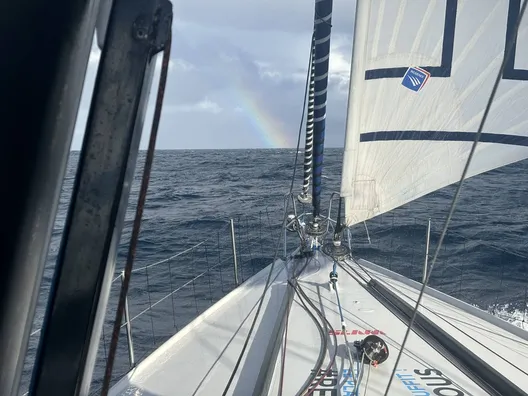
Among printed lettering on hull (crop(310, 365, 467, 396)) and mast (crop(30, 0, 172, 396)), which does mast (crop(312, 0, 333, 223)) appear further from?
mast (crop(30, 0, 172, 396))

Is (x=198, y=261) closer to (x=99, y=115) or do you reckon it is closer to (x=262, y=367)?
(x=262, y=367)

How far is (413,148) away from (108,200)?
9.96 feet

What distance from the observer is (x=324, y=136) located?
337 centimetres

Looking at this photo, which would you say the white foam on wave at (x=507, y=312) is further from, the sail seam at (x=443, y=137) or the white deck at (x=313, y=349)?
the sail seam at (x=443, y=137)

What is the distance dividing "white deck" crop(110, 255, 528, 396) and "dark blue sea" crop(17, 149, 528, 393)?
0.45 metres

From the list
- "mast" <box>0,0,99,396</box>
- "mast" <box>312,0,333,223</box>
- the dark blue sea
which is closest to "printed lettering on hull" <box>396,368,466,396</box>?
the dark blue sea

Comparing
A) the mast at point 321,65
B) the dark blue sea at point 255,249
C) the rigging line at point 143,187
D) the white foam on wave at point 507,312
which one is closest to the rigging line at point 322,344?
the dark blue sea at point 255,249

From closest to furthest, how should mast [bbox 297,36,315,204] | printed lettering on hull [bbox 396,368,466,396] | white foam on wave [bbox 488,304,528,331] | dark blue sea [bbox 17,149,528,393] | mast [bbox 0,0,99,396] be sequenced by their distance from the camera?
mast [bbox 0,0,99,396], printed lettering on hull [bbox 396,368,466,396], mast [bbox 297,36,315,204], white foam on wave [bbox 488,304,528,331], dark blue sea [bbox 17,149,528,393]

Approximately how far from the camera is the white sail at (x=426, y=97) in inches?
124

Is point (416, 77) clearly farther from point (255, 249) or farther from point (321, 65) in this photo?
point (255, 249)

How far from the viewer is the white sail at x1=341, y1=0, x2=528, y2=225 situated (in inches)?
124

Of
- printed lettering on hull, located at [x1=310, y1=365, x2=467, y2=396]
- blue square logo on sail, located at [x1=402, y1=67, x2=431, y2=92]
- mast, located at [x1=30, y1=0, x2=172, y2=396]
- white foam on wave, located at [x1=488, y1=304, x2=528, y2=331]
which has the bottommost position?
printed lettering on hull, located at [x1=310, y1=365, x2=467, y2=396]

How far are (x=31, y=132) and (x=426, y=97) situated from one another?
122 inches

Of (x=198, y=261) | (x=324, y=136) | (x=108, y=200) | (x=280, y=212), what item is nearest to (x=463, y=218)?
(x=280, y=212)
